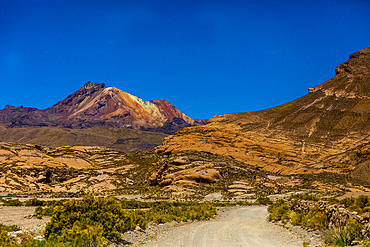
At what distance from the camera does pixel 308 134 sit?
276 ft

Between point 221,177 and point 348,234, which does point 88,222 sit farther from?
point 221,177

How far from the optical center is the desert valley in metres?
11.0

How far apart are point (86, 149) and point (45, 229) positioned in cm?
7251

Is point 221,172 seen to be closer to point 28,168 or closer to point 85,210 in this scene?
point 28,168

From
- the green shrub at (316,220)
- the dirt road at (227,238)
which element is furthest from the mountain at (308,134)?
the dirt road at (227,238)

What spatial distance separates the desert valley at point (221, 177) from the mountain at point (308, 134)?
322mm

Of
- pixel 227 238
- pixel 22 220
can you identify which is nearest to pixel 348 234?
pixel 227 238

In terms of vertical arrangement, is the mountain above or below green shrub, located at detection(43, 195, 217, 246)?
above

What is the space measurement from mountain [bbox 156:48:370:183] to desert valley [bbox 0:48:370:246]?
322 mm

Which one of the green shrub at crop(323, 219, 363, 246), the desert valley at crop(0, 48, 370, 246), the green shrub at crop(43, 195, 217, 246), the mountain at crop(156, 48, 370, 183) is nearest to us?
the green shrub at crop(43, 195, 217, 246)

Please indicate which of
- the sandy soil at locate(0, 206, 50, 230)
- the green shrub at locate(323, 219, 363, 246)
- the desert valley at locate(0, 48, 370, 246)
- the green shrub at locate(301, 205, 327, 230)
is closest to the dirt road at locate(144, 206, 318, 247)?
the desert valley at locate(0, 48, 370, 246)

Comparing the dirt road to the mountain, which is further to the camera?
the mountain

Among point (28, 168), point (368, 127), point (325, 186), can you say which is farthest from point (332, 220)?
point (368, 127)

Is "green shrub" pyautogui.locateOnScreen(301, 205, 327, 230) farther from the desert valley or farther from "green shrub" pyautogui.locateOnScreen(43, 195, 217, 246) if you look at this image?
"green shrub" pyautogui.locateOnScreen(43, 195, 217, 246)
